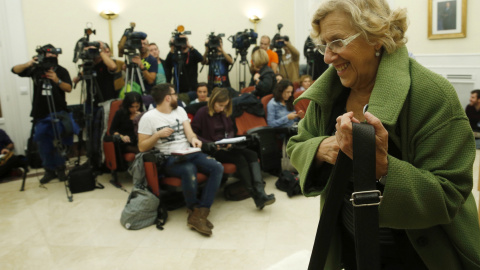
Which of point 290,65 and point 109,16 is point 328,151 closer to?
point 290,65

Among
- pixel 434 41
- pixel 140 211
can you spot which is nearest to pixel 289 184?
pixel 140 211

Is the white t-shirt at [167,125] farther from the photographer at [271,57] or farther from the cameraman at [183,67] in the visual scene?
the photographer at [271,57]

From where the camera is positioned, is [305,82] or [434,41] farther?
[434,41]

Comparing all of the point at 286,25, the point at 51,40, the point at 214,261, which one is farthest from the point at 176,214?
the point at 286,25

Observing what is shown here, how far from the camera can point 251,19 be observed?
344 inches

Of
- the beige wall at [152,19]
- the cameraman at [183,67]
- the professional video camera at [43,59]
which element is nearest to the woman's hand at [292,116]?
the cameraman at [183,67]

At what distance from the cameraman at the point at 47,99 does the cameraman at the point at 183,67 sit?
5.10 ft

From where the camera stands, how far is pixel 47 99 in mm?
5203

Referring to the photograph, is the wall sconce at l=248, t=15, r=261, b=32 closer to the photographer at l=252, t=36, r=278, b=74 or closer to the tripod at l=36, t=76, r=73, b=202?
the photographer at l=252, t=36, r=278, b=74

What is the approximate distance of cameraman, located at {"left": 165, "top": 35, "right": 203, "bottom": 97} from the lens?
243 inches

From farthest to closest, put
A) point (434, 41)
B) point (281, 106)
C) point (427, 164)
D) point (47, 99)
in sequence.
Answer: point (434, 41) < point (281, 106) < point (47, 99) < point (427, 164)

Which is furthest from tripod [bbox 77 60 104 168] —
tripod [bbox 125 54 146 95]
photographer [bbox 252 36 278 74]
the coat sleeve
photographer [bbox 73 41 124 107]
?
the coat sleeve

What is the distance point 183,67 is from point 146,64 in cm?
63

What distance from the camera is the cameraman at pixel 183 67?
618 cm
